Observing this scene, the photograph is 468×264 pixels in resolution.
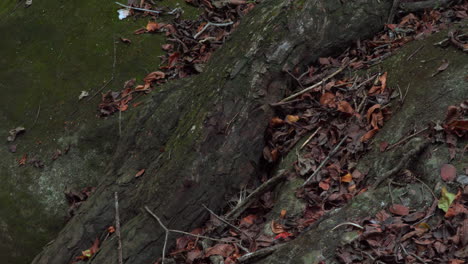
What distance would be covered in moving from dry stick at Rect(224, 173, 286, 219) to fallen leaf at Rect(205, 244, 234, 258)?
319mm

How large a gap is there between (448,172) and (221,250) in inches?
65.7

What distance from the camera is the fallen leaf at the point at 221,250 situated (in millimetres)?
3734

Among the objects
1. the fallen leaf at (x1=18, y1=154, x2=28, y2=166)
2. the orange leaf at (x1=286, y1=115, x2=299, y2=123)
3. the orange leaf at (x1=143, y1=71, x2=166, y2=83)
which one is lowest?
the fallen leaf at (x1=18, y1=154, x2=28, y2=166)

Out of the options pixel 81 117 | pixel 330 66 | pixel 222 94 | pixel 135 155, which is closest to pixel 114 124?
pixel 81 117

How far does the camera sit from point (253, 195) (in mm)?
4074

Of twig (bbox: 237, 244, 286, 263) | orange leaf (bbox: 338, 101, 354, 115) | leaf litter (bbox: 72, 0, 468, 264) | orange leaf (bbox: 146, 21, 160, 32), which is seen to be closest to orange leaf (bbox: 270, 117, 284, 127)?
leaf litter (bbox: 72, 0, 468, 264)

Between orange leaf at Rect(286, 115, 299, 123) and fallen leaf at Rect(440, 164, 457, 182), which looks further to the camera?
orange leaf at Rect(286, 115, 299, 123)

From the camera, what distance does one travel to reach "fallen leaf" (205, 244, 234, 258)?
373 cm

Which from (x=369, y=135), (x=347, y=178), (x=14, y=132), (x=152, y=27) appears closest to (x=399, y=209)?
(x=347, y=178)

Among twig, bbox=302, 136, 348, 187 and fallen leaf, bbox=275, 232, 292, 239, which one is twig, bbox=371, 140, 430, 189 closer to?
twig, bbox=302, 136, 348, 187

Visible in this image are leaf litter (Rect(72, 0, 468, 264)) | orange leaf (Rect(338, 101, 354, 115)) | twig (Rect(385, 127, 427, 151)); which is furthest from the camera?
orange leaf (Rect(338, 101, 354, 115))

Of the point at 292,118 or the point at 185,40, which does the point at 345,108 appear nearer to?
the point at 292,118

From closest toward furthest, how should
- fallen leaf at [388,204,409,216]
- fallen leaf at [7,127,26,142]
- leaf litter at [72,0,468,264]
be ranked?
leaf litter at [72,0,468,264]
fallen leaf at [388,204,409,216]
fallen leaf at [7,127,26,142]

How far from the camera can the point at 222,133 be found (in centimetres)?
420
